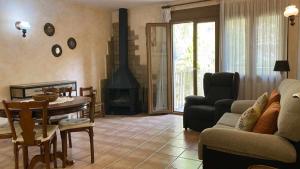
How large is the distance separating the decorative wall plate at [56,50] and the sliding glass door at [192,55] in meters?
2.45

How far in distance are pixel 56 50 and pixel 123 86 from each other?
164 cm

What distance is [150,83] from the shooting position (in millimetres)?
5641

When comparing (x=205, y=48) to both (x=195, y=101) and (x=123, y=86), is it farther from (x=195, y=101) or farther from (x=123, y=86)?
(x=123, y=86)

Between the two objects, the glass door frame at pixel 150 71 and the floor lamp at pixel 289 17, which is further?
the glass door frame at pixel 150 71

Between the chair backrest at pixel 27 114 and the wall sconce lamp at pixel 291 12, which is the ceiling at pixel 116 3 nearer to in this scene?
the wall sconce lamp at pixel 291 12

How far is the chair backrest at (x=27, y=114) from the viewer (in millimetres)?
2467

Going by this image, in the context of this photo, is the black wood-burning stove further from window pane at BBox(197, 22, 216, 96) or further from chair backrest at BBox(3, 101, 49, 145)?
chair backrest at BBox(3, 101, 49, 145)

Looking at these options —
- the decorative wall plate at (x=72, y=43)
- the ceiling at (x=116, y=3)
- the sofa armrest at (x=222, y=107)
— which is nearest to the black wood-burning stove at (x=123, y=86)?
the ceiling at (x=116, y=3)

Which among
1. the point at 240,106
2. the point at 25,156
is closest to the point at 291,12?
the point at 240,106

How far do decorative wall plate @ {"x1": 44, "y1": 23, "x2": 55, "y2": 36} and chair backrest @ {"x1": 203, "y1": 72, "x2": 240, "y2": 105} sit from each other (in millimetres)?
3149

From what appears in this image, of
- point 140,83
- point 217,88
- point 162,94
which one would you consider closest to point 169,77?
point 162,94

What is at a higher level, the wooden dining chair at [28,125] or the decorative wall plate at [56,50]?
the decorative wall plate at [56,50]

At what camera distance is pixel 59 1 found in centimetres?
512

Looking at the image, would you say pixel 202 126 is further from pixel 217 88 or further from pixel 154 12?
pixel 154 12
